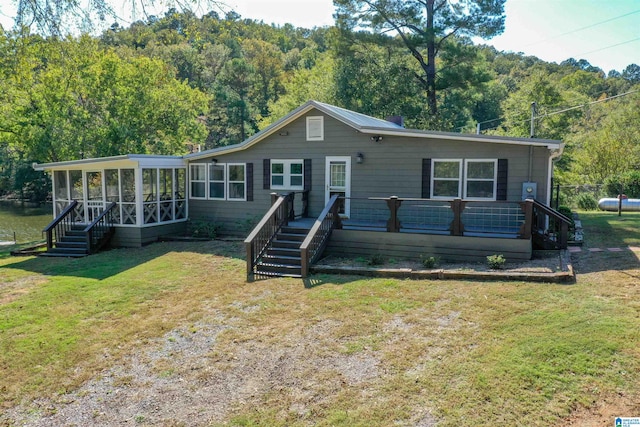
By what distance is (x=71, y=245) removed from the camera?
12602mm

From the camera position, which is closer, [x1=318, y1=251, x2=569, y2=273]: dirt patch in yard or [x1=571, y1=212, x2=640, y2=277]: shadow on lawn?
[x1=318, y1=251, x2=569, y2=273]: dirt patch in yard

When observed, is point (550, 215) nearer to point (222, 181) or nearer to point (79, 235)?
point (222, 181)

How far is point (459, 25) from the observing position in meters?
23.1

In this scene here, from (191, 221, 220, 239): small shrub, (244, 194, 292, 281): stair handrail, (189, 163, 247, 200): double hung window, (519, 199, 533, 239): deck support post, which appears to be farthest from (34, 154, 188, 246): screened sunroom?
(519, 199, 533, 239): deck support post

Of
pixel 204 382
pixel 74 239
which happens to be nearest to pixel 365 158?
pixel 204 382

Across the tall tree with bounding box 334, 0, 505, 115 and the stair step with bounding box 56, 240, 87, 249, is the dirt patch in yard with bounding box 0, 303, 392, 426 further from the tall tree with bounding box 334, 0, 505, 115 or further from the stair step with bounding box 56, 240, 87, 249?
the tall tree with bounding box 334, 0, 505, 115

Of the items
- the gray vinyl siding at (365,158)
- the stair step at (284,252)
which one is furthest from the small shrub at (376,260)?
the gray vinyl siding at (365,158)

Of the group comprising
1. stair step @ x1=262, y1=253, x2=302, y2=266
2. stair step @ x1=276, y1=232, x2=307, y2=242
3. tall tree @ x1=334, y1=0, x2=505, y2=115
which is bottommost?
stair step @ x1=262, y1=253, x2=302, y2=266

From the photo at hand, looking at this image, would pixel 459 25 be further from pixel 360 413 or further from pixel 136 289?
pixel 360 413

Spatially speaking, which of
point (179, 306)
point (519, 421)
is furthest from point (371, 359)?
point (179, 306)

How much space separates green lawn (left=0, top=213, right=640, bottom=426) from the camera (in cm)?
416

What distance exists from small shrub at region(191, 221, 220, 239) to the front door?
2.80 metres

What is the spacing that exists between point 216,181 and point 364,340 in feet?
31.1

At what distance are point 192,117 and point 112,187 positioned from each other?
12.4 m
